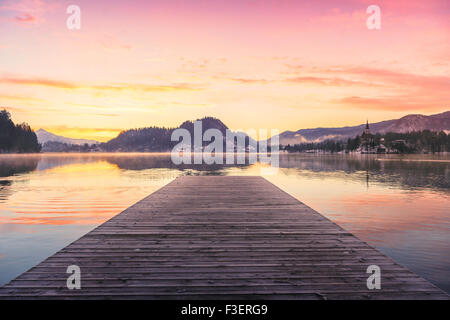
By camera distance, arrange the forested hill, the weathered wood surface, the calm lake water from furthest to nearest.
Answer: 1. the forested hill
2. the calm lake water
3. the weathered wood surface

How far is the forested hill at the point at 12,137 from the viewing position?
171m

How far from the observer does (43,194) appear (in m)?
25.2

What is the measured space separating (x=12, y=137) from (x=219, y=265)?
20232 cm

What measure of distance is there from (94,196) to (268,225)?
18244 millimetres

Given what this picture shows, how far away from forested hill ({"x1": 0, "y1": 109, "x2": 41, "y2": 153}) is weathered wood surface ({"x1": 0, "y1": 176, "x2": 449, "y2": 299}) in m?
196

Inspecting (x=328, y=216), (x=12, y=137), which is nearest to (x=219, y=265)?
(x=328, y=216)

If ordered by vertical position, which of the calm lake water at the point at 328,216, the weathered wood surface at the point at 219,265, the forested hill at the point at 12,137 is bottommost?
the calm lake water at the point at 328,216

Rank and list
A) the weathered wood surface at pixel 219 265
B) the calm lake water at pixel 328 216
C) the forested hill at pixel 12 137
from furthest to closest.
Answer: the forested hill at pixel 12 137, the calm lake water at pixel 328 216, the weathered wood surface at pixel 219 265

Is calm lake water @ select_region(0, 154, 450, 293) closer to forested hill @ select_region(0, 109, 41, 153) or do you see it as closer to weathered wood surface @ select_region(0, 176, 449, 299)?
weathered wood surface @ select_region(0, 176, 449, 299)

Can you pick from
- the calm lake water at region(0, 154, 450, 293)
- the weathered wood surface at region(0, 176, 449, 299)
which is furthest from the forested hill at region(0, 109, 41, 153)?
the weathered wood surface at region(0, 176, 449, 299)

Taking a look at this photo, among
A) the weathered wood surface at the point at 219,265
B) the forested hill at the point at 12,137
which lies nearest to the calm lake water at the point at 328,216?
the weathered wood surface at the point at 219,265

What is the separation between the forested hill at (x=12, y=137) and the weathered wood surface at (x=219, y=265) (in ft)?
642

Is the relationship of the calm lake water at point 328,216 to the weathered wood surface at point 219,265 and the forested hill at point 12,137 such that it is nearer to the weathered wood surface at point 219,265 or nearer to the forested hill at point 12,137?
the weathered wood surface at point 219,265

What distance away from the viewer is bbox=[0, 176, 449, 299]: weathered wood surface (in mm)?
5129
